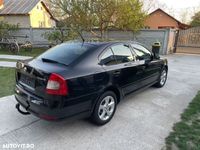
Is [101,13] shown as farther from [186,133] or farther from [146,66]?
[186,133]

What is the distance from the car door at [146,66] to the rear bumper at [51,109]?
1.80 meters

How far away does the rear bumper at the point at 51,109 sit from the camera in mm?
2695

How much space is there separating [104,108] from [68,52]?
122cm

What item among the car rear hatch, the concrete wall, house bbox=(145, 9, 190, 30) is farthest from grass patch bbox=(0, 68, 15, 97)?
house bbox=(145, 9, 190, 30)

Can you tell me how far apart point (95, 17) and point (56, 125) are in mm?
10082

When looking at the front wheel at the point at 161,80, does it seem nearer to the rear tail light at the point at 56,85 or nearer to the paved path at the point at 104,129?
the paved path at the point at 104,129

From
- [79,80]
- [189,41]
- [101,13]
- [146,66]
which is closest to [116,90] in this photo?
[79,80]

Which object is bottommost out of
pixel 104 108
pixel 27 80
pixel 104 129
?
pixel 104 129

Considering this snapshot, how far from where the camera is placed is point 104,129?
10.8ft

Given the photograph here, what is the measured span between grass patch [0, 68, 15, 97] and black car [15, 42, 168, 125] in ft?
5.40

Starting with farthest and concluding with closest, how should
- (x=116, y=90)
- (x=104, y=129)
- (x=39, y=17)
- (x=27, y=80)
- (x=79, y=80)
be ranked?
(x=39, y=17) < (x=116, y=90) < (x=104, y=129) < (x=27, y=80) < (x=79, y=80)

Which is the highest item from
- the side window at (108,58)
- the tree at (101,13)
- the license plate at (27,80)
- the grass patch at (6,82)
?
the tree at (101,13)

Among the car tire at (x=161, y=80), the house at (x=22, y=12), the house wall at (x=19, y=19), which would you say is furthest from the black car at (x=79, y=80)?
the house wall at (x=19, y=19)

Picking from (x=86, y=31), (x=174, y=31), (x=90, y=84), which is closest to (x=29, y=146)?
A: (x=90, y=84)
